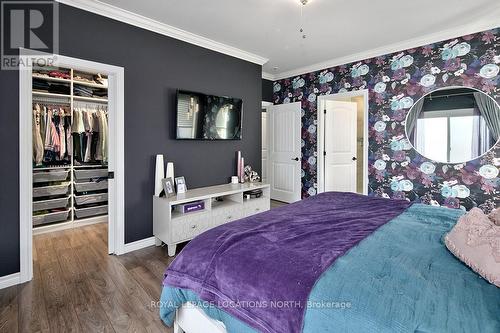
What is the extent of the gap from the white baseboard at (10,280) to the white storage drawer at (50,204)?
4.75ft

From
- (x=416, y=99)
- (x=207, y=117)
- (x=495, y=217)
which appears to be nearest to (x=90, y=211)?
(x=207, y=117)

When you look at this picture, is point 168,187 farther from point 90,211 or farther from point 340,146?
point 340,146

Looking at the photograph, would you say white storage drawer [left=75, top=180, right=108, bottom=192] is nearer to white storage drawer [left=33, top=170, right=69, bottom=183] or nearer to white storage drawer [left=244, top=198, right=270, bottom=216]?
white storage drawer [left=33, top=170, right=69, bottom=183]

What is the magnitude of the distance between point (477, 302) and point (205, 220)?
2.55 m

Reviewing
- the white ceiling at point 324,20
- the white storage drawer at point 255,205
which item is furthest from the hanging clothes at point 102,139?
the white storage drawer at point 255,205

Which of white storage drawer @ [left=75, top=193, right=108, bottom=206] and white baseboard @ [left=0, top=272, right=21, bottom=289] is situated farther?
white storage drawer @ [left=75, top=193, right=108, bottom=206]

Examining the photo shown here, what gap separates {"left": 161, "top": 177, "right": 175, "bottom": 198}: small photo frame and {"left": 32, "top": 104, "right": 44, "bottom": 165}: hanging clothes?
5.95 ft

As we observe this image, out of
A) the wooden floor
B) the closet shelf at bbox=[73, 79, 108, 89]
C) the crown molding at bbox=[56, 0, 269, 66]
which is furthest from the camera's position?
the closet shelf at bbox=[73, 79, 108, 89]

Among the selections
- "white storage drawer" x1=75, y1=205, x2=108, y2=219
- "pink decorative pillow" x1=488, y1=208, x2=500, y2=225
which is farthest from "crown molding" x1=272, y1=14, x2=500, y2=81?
"white storage drawer" x1=75, y1=205, x2=108, y2=219

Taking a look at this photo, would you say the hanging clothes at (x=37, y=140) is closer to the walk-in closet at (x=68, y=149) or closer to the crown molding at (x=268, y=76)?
the walk-in closet at (x=68, y=149)

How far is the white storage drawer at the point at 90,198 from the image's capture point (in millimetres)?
3738

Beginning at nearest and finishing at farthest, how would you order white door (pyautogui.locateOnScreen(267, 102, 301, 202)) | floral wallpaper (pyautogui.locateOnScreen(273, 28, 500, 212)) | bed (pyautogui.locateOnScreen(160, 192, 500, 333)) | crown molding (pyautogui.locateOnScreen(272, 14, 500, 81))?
bed (pyautogui.locateOnScreen(160, 192, 500, 333))
crown molding (pyautogui.locateOnScreen(272, 14, 500, 81))
floral wallpaper (pyautogui.locateOnScreen(273, 28, 500, 212))
white door (pyautogui.locateOnScreen(267, 102, 301, 202))

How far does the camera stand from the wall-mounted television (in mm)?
3245

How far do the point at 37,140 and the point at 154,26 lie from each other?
2103 millimetres
